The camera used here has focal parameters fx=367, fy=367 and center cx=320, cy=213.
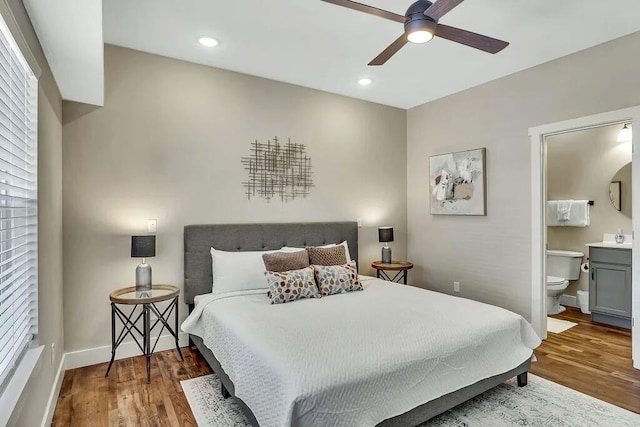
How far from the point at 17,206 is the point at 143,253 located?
4.42 feet

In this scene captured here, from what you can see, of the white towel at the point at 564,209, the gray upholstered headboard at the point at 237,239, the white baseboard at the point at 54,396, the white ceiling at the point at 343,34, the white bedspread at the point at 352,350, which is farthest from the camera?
the white towel at the point at 564,209

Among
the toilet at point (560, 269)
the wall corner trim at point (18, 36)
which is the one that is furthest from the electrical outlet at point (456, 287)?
the wall corner trim at point (18, 36)

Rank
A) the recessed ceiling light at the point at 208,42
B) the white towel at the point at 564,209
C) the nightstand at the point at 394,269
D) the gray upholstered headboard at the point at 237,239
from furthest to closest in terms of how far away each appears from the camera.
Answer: the white towel at the point at 564,209, the nightstand at the point at 394,269, the gray upholstered headboard at the point at 237,239, the recessed ceiling light at the point at 208,42

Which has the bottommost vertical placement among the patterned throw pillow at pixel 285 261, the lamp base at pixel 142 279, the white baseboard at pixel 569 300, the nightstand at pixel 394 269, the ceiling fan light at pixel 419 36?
the white baseboard at pixel 569 300

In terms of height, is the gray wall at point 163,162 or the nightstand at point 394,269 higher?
the gray wall at point 163,162

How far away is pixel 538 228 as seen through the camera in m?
3.66

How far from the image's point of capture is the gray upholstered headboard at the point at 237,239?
3.44 meters

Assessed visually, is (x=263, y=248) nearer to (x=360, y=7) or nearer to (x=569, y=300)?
(x=360, y=7)

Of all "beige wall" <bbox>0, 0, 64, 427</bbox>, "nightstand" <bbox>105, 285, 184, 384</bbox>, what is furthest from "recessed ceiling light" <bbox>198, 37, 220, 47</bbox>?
"nightstand" <bbox>105, 285, 184, 384</bbox>

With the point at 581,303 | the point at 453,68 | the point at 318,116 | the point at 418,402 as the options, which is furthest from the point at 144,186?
the point at 581,303

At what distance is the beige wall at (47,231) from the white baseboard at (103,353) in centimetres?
19

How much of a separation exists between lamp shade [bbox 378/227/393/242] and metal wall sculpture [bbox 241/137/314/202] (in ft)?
3.40

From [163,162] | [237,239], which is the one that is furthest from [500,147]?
[163,162]

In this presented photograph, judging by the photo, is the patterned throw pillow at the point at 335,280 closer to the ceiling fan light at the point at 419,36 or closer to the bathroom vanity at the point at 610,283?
the ceiling fan light at the point at 419,36
